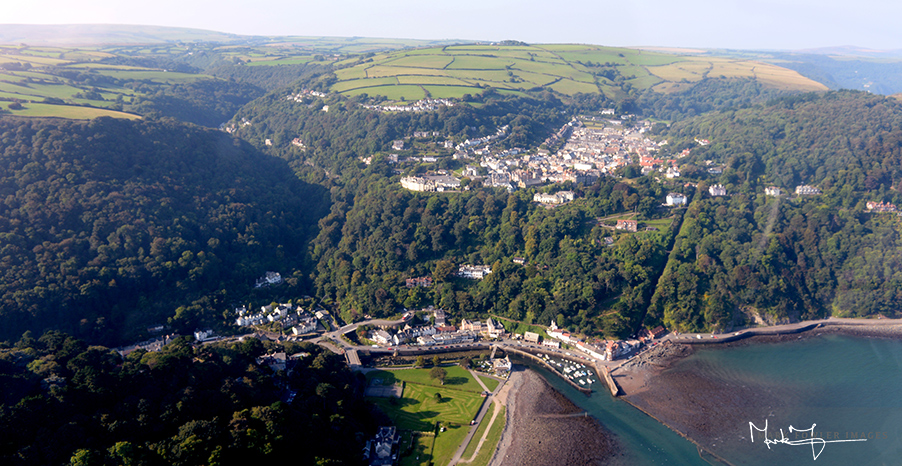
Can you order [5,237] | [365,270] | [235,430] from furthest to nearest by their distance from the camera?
[365,270] < [5,237] < [235,430]

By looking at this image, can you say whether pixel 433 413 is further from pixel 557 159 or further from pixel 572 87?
pixel 572 87

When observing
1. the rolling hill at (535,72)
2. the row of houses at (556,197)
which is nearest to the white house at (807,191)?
the row of houses at (556,197)

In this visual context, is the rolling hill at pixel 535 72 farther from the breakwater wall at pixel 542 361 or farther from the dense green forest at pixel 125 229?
the breakwater wall at pixel 542 361

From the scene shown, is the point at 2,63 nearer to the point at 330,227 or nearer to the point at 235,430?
the point at 330,227

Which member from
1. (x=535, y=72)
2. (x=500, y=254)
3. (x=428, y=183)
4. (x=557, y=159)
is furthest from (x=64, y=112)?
(x=535, y=72)

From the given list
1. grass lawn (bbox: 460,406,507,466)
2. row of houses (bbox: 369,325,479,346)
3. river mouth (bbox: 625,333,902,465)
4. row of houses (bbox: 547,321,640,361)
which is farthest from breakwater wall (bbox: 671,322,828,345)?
grass lawn (bbox: 460,406,507,466)

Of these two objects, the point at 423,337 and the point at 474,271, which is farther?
the point at 474,271

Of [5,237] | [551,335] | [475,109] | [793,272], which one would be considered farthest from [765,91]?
[5,237]
